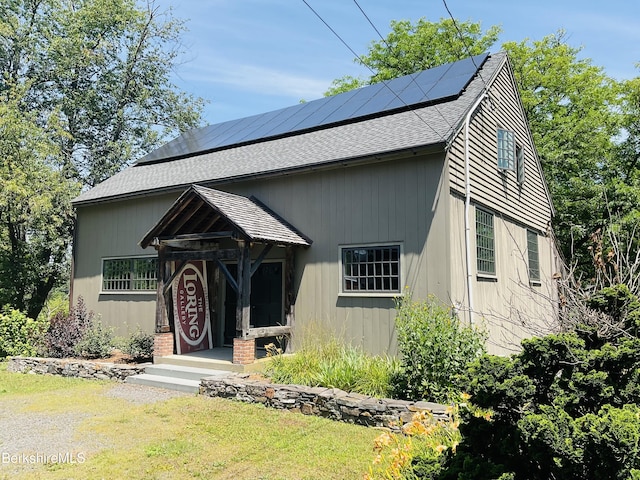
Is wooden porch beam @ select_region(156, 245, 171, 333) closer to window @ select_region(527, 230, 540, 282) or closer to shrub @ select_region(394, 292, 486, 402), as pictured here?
shrub @ select_region(394, 292, 486, 402)

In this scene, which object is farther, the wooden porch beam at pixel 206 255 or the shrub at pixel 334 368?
the wooden porch beam at pixel 206 255

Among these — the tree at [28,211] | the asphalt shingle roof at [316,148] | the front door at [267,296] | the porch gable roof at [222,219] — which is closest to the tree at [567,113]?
the asphalt shingle roof at [316,148]

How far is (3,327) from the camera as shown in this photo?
12359mm

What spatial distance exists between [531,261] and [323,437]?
10.3m

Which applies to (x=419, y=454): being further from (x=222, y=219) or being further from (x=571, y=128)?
(x=571, y=128)

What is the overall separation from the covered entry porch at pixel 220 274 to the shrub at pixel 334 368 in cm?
103

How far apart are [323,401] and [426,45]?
22.3m

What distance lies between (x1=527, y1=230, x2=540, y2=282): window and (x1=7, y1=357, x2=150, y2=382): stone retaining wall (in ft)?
35.2

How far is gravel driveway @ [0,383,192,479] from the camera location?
5246 millimetres

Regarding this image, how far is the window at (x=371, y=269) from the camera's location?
29.2ft

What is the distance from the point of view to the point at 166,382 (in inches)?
344

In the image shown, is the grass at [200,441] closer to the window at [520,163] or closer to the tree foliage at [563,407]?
the tree foliage at [563,407]

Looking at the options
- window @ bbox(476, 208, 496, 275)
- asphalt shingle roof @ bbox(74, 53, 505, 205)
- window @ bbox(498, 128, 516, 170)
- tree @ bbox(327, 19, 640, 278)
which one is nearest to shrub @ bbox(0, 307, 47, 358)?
asphalt shingle roof @ bbox(74, 53, 505, 205)

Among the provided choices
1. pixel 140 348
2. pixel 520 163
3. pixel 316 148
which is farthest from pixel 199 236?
pixel 520 163
